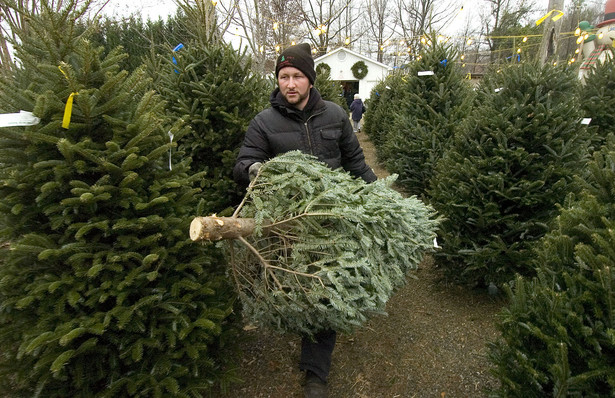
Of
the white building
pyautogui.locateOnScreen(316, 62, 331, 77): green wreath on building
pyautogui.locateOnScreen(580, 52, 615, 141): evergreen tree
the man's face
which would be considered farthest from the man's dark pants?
the white building

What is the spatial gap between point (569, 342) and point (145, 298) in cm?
201

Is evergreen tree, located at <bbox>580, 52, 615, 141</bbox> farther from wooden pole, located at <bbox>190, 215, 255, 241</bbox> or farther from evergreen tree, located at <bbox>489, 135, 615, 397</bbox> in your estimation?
wooden pole, located at <bbox>190, 215, 255, 241</bbox>

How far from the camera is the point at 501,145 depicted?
320 cm

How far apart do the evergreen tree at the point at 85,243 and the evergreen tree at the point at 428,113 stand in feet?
17.4

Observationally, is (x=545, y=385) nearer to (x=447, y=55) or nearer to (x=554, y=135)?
(x=554, y=135)

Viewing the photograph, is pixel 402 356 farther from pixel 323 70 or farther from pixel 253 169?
pixel 323 70

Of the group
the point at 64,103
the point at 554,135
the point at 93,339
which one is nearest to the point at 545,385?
the point at 93,339

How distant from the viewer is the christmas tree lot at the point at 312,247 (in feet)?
6.16

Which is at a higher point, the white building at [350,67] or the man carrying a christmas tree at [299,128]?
the white building at [350,67]

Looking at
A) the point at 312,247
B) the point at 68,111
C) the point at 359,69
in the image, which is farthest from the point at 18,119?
the point at 359,69

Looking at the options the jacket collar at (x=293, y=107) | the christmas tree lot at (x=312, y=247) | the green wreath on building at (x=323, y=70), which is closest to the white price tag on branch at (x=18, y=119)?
the christmas tree lot at (x=312, y=247)

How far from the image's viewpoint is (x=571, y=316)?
1.44 meters

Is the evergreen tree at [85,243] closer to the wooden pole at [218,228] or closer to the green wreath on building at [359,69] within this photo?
the wooden pole at [218,228]

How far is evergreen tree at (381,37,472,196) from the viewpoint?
6277mm
